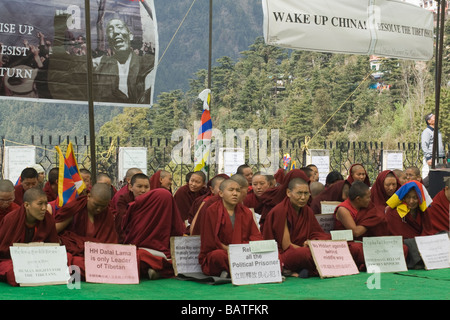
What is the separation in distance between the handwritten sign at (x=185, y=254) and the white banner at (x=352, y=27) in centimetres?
371

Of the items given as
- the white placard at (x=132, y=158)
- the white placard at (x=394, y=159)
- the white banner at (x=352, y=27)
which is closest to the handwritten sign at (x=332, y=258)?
the white banner at (x=352, y=27)

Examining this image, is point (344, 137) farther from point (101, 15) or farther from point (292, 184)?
point (292, 184)

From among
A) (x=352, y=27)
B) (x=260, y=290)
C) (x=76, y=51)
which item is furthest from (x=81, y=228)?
(x=352, y=27)

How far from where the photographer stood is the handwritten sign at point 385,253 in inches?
266

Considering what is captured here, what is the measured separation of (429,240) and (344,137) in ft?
74.2

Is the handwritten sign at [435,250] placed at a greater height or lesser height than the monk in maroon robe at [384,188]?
lesser

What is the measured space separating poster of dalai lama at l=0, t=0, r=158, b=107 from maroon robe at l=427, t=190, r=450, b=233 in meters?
4.80

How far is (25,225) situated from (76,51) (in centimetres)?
474

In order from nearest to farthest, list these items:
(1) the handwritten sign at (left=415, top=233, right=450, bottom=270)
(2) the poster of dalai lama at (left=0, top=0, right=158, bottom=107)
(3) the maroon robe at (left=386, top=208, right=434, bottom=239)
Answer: (1) the handwritten sign at (left=415, top=233, right=450, bottom=270)
(3) the maroon robe at (left=386, top=208, right=434, bottom=239)
(2) the poster of dalai lama at (left=0, top=0, right=158, bottom=107)

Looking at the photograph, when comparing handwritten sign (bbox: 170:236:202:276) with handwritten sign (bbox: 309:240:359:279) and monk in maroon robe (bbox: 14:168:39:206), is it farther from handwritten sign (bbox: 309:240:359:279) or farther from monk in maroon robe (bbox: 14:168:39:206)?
monk in maroon robe (bbox: 14:168:39:206)

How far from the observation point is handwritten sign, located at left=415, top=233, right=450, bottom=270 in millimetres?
7121

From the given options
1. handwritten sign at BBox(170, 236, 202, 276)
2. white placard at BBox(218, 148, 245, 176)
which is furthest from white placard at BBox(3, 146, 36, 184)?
handwritten sign at BBox(170, 236, 202, 276)

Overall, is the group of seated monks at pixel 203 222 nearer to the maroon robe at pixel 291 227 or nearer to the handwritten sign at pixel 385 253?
the maroon robe at pixel 291 227

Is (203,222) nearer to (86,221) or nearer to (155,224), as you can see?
(155,224)
